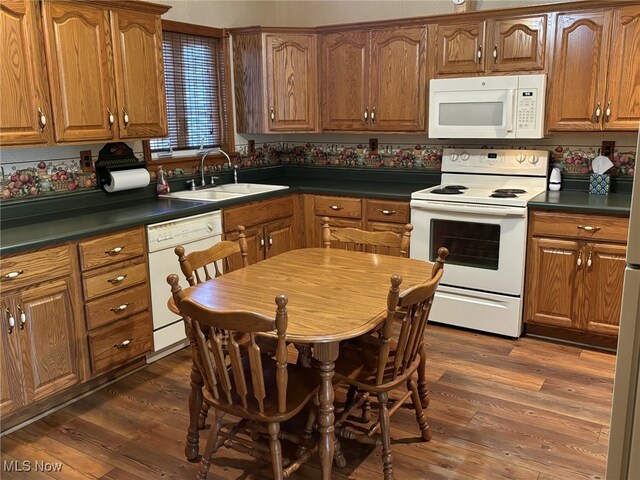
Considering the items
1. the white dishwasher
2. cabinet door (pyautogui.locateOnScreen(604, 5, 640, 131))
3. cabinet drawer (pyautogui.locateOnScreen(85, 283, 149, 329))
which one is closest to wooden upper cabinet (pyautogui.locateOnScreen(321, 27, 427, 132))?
cabinet door (pyautogui.locateOnScreen(604, 5, 640, 131))

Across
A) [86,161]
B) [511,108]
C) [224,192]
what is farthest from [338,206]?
[86,161]

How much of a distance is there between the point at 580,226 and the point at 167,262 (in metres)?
2.45

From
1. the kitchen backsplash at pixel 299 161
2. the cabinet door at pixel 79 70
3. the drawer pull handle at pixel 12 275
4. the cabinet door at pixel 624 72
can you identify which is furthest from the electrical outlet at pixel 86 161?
the cabinet door at pixel 624 72

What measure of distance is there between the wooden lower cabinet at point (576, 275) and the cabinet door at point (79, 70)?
2635mm

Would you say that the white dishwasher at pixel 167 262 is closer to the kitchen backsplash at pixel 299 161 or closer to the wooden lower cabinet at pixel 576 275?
the kitchen backsplash at pixel 299 161

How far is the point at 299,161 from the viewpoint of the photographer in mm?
5148

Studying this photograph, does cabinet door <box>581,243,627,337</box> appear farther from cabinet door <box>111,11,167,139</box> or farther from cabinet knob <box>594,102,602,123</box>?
cabinet door <box>111,11,167,139</box>

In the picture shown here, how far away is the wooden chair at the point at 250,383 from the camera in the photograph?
5.98 ft

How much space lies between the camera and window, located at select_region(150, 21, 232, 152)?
4.15m

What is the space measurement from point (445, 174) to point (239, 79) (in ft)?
5.85

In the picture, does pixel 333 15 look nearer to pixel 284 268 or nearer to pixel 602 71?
pixel 602 71

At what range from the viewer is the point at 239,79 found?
4551 millimetres

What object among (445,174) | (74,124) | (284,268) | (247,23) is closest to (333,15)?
(247,23)

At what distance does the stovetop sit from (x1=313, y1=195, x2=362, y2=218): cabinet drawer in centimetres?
47
